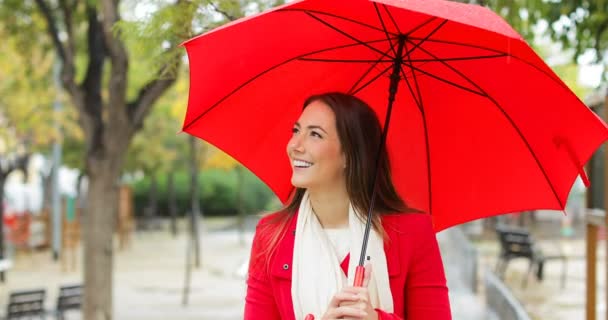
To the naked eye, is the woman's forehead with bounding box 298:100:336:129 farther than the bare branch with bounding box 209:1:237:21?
No

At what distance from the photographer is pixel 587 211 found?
19.2 feet

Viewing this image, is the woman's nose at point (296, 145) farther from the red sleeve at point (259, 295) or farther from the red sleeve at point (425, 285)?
the red sleeve at point (425, 285)

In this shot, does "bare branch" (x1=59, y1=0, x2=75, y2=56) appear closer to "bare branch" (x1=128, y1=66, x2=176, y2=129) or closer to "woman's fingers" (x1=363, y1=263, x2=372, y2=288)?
"bare branch" (x1=128, y1=66, x2=176, y2=129)

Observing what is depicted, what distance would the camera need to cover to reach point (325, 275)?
2652 millimetres

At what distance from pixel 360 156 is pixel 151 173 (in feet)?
108

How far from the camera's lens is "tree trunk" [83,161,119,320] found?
10.2m

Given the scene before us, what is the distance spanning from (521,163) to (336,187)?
83cm

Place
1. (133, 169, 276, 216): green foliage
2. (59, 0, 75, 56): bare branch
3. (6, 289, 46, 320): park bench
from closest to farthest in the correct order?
(59, 0, 75, 56): bare branch < (6, 289, 46, 320): park bench < (133, 169, 276, 216): green foliage

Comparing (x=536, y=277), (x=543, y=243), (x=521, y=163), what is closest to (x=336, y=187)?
(x=521, y=163)

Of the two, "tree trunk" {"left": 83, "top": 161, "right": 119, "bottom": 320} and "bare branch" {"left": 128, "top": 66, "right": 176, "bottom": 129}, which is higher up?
"bare branch" {"left": 128, "top": 66, "right": 176, "bottom": 129}

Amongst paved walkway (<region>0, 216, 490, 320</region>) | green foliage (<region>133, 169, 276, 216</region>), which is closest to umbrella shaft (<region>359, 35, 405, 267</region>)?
paved walkway (<region>0, 216, 490, 320</region>)

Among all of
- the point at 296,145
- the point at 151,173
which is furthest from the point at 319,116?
the point at 151,173

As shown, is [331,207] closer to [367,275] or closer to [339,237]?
[339,237]

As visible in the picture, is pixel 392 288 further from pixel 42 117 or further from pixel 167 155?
pixel 167 155
